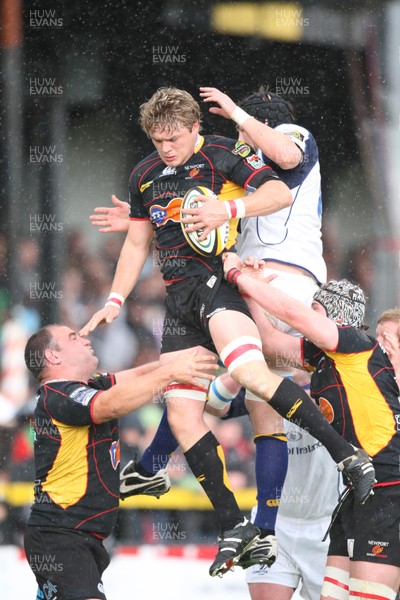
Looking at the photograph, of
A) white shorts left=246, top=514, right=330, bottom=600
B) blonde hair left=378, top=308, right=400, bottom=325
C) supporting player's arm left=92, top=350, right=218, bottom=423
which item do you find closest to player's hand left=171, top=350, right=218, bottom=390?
supporting player's arm left=92, top=350, right=218, bottom=423

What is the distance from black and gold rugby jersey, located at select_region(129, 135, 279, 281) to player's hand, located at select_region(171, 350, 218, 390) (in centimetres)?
46

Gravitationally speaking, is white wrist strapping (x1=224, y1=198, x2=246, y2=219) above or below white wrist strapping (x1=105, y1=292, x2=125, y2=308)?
above

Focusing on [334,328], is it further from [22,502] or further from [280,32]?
[280,32]

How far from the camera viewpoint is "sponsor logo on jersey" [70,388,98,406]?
167 inches

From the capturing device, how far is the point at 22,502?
7.27 metres

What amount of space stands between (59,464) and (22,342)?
131 inches

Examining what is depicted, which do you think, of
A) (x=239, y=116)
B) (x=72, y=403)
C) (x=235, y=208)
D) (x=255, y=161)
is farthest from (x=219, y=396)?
(x=239, y=116)

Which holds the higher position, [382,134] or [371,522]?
[382,134]

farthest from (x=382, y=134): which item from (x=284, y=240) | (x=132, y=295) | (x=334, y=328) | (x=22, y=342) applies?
(x=334, y=328)

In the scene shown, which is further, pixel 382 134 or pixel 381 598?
pixel 382 134

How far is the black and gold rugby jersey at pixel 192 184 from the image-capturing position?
4.31 m

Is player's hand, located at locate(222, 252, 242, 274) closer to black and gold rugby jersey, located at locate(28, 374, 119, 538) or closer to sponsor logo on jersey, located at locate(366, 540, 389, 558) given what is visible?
black and gold rugby jersey, located at locate(28, 374, 119, 538)

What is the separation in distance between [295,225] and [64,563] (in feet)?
5.91

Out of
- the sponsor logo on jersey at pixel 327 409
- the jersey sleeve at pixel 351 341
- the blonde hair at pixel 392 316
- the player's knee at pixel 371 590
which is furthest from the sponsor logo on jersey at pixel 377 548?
the blonde hair at pixel 392 316
